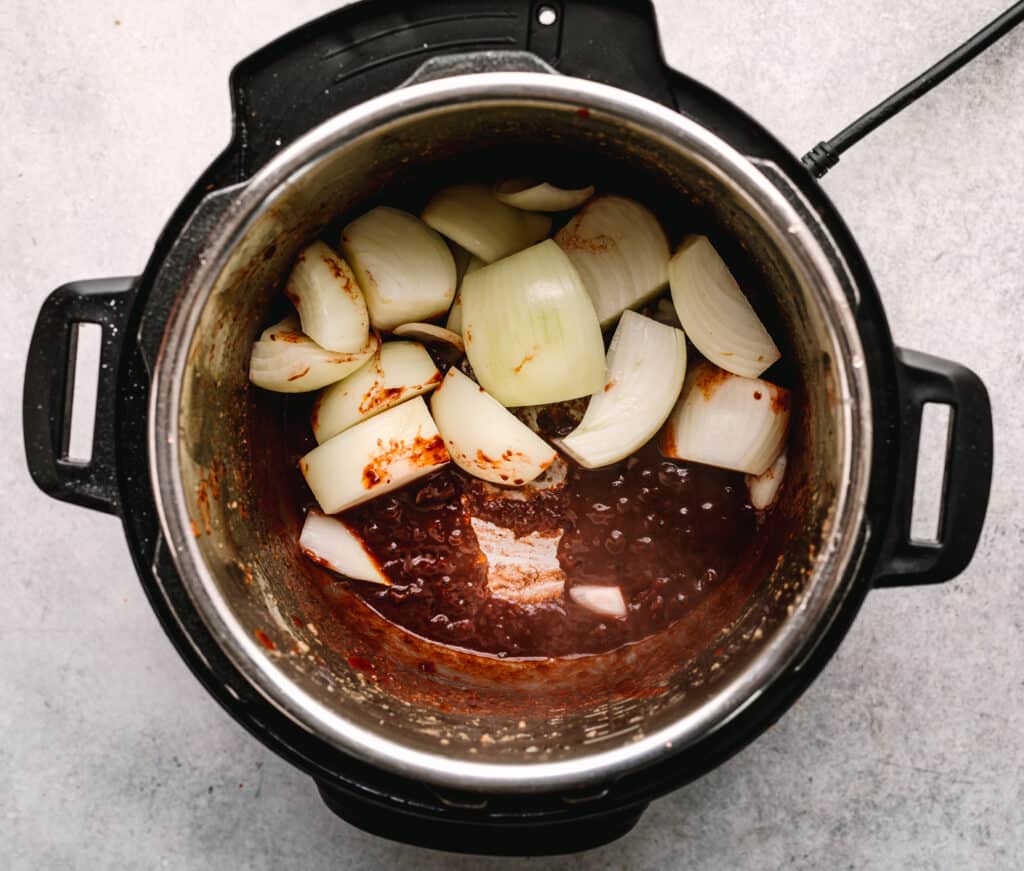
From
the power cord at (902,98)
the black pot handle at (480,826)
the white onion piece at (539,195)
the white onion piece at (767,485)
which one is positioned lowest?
the black pot handle at (480,826)

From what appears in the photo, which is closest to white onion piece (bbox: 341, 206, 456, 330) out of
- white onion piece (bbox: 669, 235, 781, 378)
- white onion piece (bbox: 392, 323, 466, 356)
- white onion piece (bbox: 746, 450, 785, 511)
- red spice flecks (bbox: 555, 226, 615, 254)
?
white onion piece (bbox: 392, 323, 466, 356)

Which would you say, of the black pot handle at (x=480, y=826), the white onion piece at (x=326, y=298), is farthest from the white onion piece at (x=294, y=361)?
the black pot handle at (x=480, y=826)

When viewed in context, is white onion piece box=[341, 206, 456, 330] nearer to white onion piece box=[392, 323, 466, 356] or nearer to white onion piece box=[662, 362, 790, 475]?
white onion piece box=[392, 323, 466, 356]

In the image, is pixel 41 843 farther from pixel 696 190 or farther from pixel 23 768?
pixel 696 190

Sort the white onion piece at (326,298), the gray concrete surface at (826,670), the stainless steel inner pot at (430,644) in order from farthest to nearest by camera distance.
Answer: the gray concrete surface at (826,670) < the white onion piece at (326,298) < the stainless steel inner pot at (430,644)

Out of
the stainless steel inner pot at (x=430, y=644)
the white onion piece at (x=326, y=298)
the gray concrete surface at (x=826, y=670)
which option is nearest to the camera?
the stainless steel inner pot at (x=430, y=644)

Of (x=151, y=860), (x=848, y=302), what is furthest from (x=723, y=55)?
(x=151, y=860)

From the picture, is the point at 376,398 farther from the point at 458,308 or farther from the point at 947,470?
the point at 947,470

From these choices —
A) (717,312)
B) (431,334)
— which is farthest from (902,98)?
(431,334)

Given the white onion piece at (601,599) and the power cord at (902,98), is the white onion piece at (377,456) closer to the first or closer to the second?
the white onion piece at (601,599)
